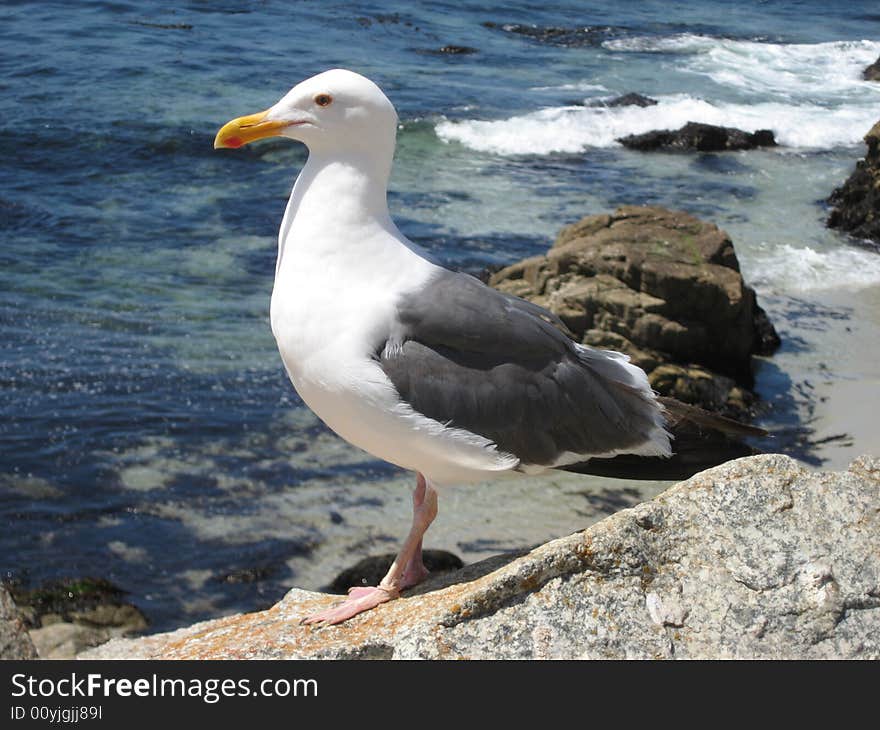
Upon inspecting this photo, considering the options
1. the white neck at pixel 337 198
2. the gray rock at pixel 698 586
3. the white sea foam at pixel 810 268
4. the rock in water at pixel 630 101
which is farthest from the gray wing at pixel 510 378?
the rock in water at pixel 630 101

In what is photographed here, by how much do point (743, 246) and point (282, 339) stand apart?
12199 millimetres

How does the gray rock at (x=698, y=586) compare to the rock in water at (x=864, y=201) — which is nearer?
the gray rock at (x=698, y=586)

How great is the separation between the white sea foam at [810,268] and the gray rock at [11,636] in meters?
11.4

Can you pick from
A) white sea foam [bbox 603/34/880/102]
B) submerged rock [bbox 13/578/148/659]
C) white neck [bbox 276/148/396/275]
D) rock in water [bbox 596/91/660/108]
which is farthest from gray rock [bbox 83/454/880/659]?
white sea foam [bbox 603/34/880/102]

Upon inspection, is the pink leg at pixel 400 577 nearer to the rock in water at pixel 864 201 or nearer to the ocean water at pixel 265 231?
the ocean water at pixel 265 231

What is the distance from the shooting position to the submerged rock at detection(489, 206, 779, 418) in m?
10.3

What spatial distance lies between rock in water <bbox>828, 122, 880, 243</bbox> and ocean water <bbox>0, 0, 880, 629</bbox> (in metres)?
0.63

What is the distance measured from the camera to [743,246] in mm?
15438

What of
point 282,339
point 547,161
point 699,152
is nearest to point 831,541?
point 282,339

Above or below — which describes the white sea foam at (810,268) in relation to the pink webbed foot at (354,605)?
below

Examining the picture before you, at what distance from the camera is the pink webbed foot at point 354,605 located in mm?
4188

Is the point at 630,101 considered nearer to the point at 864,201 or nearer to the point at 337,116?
the point at 864,201

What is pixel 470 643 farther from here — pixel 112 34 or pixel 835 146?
pixel 112 34

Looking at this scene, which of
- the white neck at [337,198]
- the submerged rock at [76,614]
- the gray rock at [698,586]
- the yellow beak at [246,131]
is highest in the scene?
the yellow beak at [246,131]
